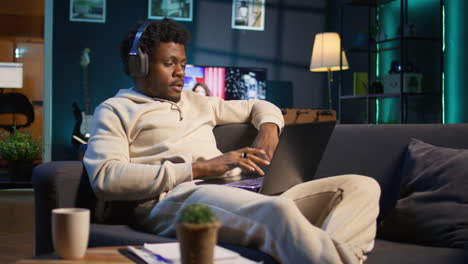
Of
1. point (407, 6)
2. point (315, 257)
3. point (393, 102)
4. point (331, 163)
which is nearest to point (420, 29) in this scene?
point (407, 6)

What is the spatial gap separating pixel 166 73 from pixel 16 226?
238 cm

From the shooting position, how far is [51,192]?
1583 mm

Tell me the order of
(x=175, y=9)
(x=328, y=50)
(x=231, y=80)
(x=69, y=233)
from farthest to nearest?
(x=175, y=9) → (x=231, y=80) → (x=328, y=50) → (x=69, y=233)

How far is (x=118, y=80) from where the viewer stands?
6.15m

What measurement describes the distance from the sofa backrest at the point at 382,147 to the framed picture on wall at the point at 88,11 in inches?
187

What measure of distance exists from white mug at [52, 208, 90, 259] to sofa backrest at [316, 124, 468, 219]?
3.64 ft

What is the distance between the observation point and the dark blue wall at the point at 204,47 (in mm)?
6039

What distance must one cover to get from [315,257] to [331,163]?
92cm

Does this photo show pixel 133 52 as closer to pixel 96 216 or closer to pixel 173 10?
pixel 96 216

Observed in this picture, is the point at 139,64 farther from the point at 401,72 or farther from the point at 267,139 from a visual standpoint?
the point at 401,72

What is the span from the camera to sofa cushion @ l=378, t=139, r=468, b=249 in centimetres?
156

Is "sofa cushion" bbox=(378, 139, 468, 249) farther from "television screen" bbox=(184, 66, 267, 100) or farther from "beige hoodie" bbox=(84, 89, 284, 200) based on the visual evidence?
"television screen" bbox=(184, 66, 267, 100)

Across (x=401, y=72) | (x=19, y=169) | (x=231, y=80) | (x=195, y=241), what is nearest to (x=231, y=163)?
(x=195, y=241)

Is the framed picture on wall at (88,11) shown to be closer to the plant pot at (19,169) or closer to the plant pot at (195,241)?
the plant pot at (19,169)
